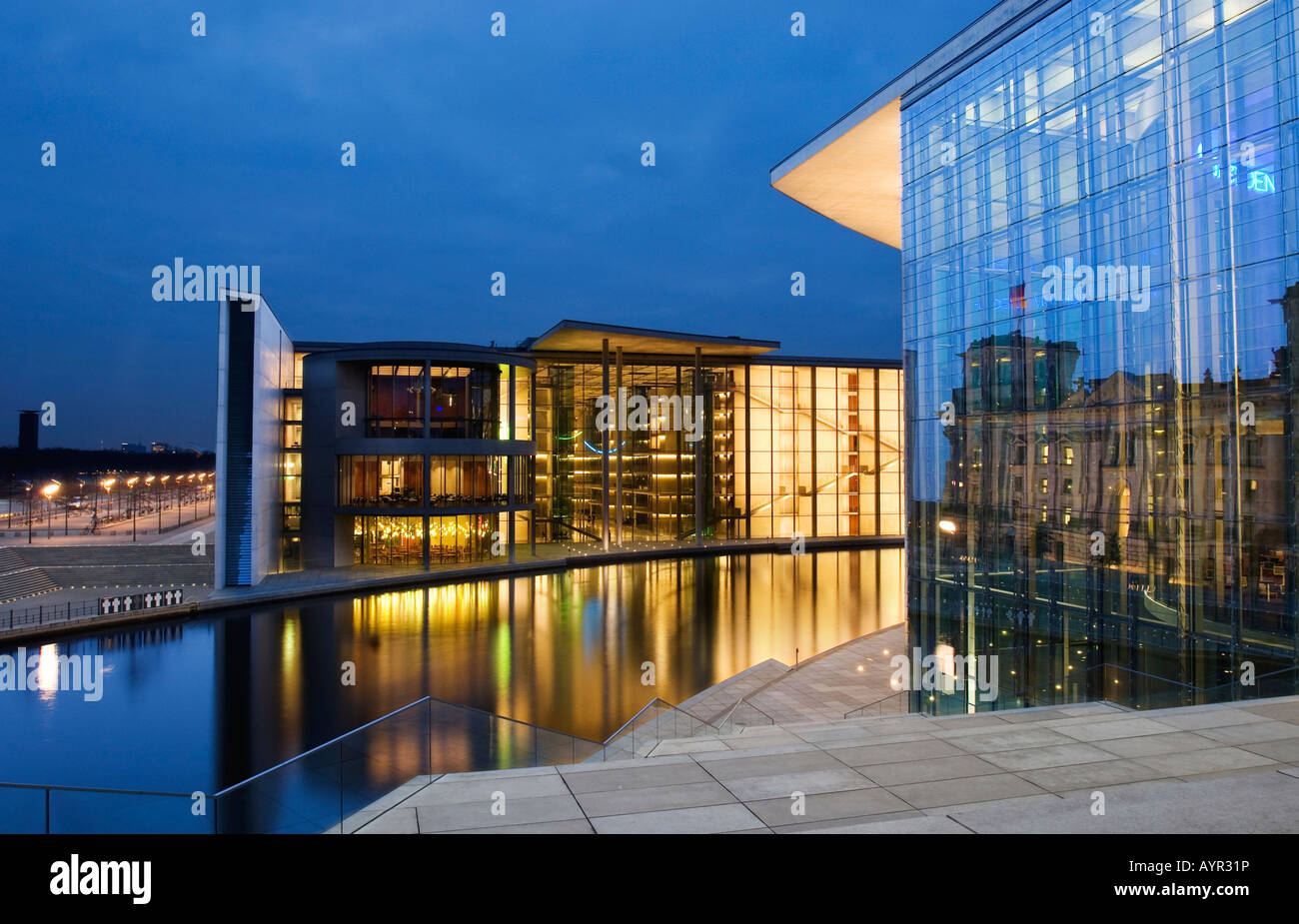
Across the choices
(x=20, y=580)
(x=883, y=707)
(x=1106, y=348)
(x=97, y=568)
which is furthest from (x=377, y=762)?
(x=97, y=568)

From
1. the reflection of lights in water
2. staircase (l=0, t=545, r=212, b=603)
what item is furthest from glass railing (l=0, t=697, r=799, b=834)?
staircase (l=0, t=545, r=212, b=603)

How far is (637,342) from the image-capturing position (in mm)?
47625

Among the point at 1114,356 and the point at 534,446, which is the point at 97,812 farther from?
the point at 534,446

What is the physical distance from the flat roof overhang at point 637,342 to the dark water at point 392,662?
1391 centimetres

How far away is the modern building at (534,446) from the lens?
36.3m

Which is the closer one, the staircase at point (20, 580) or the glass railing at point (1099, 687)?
the glass railing at point (1099, 687)

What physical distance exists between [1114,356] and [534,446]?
1204 inches

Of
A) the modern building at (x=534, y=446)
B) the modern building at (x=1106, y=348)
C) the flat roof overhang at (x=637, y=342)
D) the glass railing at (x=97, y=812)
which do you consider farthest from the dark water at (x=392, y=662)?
the flat roof overhang at (x=637, y=342)

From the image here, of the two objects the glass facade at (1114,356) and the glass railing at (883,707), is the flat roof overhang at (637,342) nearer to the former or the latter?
the glass facade at (1114,356)

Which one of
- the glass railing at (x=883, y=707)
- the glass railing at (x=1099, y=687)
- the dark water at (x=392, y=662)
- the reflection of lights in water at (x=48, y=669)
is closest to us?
the glass railing at (x=1099, y=687)

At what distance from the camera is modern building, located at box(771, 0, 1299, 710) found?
14289 millimetres

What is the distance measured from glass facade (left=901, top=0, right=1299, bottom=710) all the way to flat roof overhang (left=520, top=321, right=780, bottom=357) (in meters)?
23.6

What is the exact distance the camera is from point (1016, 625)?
19016 millimetres
